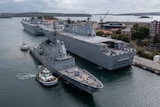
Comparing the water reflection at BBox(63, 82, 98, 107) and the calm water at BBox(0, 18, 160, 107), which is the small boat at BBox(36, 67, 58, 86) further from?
the water reflection at BBox(63, 82, 98, 107)

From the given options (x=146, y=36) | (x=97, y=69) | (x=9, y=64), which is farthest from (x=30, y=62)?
(x=146, y=36)

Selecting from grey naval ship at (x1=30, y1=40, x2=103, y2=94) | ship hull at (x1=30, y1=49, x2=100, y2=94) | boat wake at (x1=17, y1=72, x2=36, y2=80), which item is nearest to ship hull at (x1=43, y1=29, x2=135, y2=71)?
grey naval ship at (x1=30, y1=40, x2=103, y2=94)

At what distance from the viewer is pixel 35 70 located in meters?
41.1

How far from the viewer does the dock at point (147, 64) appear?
3971 centimetres

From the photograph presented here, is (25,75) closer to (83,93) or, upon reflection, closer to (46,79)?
(46,79)

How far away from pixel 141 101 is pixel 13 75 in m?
25.0

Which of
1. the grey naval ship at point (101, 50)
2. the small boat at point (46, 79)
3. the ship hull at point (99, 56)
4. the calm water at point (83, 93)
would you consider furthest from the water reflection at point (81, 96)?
the grey naval ship at point (101, 50)

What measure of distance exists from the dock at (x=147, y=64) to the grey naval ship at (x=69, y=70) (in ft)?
49.9

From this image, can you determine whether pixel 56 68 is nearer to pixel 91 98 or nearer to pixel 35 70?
pixel 35 70

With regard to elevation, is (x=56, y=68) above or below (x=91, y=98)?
above

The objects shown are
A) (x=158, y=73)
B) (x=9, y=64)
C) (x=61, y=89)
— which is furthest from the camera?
(x=9, y=64)

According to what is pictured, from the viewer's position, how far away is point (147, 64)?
4281 centimetres

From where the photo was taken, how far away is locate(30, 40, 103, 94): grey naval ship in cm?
2901

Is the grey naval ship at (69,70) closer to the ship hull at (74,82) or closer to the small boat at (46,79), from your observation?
the ship hull at (74,82)
